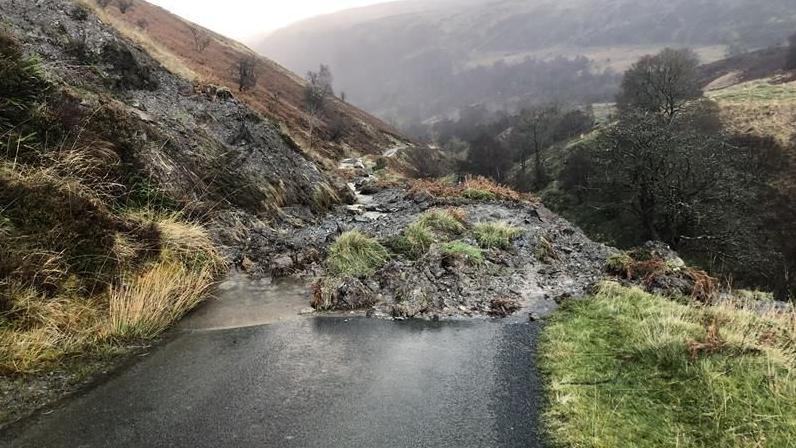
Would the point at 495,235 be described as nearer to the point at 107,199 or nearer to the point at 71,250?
the point at 107,199

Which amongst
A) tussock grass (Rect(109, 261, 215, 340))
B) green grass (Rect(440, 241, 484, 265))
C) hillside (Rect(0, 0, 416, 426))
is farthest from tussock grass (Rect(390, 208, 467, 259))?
tussock grass (Rect(109, 261, 215, 340))

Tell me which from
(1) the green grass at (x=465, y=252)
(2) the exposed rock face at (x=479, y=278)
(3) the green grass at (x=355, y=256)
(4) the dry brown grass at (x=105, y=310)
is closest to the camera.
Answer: (4) the dry brown grass at (x=105, y=310)

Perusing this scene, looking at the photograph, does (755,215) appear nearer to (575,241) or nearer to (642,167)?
(642,167)

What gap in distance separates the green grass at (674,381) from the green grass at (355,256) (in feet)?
14.3

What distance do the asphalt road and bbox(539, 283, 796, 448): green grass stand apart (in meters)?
0.50

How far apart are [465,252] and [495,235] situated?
2070 mm

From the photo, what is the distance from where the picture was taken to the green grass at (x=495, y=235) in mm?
12836

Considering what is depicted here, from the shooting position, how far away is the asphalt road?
4.91m

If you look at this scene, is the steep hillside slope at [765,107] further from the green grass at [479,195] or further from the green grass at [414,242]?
the green grass at [414,242]

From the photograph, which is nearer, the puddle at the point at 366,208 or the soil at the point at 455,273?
the soil at the point at 455,273

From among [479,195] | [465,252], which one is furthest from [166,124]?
[479,195]

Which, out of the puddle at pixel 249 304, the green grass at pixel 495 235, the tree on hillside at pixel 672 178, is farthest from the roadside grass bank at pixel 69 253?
the tree on hillside at pixel 672 178

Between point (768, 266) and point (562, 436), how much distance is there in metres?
32.9

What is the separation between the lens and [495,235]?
13094 mm
